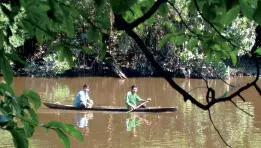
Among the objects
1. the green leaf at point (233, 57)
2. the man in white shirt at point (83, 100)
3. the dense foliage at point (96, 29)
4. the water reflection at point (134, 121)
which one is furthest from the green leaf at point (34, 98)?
the man in white shirt at point (83, 100)

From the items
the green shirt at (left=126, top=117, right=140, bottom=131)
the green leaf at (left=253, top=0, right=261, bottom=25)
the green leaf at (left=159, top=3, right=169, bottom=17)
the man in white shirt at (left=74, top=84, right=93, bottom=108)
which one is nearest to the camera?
the green leaf at (left=253, top=0, right=261, bottom=25)

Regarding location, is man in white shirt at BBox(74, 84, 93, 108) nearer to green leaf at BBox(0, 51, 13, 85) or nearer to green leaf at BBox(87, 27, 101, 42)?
green leaf at BBox(87, 27, 101, 42)

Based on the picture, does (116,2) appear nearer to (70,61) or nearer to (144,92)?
(70,61)

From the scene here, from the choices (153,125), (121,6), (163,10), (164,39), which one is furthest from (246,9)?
(153,125)

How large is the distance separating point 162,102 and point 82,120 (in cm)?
534

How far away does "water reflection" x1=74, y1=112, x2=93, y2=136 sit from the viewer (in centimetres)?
1549

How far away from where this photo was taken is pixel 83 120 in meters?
16.7

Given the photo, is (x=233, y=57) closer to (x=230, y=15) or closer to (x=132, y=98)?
(x=230, y=15)

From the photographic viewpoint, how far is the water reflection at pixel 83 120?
15.5 metres

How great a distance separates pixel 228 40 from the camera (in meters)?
2.11

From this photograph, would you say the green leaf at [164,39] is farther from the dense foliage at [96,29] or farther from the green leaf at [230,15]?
the green leaf at [230,15]

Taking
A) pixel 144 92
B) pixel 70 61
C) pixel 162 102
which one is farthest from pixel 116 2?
pixel 144 92

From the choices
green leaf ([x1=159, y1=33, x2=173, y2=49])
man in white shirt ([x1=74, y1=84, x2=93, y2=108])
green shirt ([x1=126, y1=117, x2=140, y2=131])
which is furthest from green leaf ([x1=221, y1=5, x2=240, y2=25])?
man in white shirt ([x1=74, y1=84, x2=93, y2=108])

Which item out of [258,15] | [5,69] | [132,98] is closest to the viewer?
[258,15]
